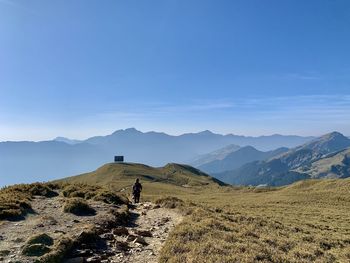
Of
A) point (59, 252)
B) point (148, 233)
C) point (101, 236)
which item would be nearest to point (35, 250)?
point (59, 252)

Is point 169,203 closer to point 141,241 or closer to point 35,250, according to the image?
point 141,241

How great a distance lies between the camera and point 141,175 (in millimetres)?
142625

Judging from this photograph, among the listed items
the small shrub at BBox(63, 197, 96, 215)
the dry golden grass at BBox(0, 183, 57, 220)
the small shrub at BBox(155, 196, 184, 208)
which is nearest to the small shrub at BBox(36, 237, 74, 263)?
the dry golden grass at BBox(0, 183, 57, 220)

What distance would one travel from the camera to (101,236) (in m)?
18.5

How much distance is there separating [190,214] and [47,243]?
480 inches

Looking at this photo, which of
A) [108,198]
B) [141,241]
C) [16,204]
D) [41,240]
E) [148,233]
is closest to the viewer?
[41,240]

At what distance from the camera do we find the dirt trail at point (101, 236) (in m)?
15.1

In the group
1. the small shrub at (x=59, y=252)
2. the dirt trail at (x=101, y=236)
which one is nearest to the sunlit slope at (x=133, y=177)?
the dirt trail at (x=101, y=236)

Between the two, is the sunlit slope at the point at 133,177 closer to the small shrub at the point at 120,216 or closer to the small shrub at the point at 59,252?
the small shrub at the point at 120,216

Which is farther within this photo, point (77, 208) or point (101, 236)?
point (77, 208)

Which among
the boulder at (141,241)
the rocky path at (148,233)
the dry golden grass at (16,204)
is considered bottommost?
the rocky path at (148,233)

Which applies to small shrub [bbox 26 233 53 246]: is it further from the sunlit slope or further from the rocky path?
the sunlit slope

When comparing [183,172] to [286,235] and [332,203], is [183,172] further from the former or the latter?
[286,235]

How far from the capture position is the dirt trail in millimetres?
15148
